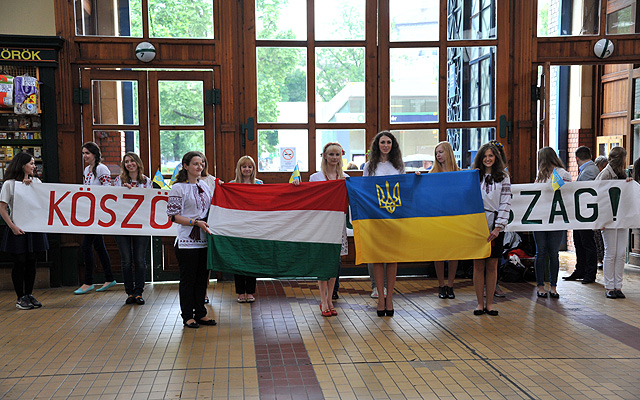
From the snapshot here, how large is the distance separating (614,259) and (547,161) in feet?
4.67

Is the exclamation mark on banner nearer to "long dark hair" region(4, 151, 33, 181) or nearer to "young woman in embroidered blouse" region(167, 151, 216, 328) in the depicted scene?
"young woman in embroidered blouse" region(167, 151, 216, 328)

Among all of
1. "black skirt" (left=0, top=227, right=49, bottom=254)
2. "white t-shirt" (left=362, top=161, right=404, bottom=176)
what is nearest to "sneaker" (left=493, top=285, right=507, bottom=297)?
"white t-shirt" (left=362, top=161, right=404, bottom=176)

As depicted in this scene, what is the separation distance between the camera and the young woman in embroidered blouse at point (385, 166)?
6.57 meters

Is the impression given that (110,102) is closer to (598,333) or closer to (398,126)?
(398,126)

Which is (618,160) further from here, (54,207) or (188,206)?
(54,207)

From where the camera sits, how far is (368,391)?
437 centimetres

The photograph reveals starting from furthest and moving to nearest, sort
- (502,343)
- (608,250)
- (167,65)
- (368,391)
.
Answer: (167,65), (608,250), (502,343), (368,391)

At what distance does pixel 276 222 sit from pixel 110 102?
345 centimetres

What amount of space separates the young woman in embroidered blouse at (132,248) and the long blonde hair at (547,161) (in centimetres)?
480

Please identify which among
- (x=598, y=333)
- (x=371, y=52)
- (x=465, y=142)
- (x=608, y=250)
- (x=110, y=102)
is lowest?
(x=598, y=333)

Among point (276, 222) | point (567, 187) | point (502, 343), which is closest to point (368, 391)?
point (502, 343)

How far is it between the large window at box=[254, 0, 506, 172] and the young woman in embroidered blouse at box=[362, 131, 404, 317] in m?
2.06

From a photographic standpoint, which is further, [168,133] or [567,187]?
[168,133]

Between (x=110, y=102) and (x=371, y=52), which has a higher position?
(x=371, y=52)
